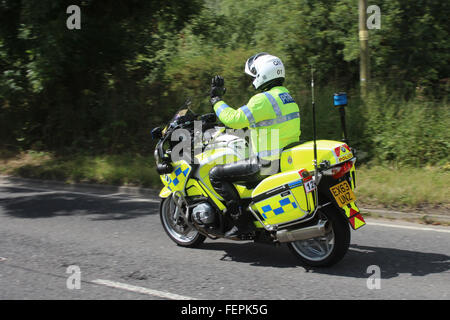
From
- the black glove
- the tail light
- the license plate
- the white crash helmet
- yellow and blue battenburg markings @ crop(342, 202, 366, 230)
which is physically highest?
the white crash helmet

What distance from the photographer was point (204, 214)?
6016mm

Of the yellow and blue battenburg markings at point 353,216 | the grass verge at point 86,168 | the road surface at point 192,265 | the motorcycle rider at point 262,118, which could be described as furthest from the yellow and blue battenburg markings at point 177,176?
the grass verge at point 86,168

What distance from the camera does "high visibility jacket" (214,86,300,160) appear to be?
18.0 feet

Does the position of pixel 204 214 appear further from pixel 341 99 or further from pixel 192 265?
pixel 341 99

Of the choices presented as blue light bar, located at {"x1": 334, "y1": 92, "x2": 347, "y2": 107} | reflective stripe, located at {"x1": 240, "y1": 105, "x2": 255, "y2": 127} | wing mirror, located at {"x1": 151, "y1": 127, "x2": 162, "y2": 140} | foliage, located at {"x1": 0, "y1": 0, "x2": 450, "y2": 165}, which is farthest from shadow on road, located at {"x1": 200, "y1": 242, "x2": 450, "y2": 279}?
foliage, located at {"x1": 0, "y1": 0, "x2": 450, "y2": 165}

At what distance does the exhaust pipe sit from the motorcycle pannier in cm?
12

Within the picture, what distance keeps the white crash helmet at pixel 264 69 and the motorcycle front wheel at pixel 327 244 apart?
1.47 m

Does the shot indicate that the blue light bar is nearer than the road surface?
No

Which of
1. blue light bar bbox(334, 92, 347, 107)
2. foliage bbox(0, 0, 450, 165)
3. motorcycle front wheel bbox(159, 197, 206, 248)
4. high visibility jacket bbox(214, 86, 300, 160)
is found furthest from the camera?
foliage bbox(0, 0, 450, 165)

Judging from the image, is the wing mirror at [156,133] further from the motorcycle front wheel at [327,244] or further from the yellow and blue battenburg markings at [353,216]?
the yellow and blue battenburg markings at [353,216]

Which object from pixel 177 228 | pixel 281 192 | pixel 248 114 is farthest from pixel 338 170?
pixel 177 228

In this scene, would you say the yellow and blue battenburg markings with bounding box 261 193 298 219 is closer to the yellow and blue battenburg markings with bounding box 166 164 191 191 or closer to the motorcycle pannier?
the motorcycle pannier

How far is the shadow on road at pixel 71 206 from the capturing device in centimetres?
855

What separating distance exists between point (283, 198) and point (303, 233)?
1.31 feet
